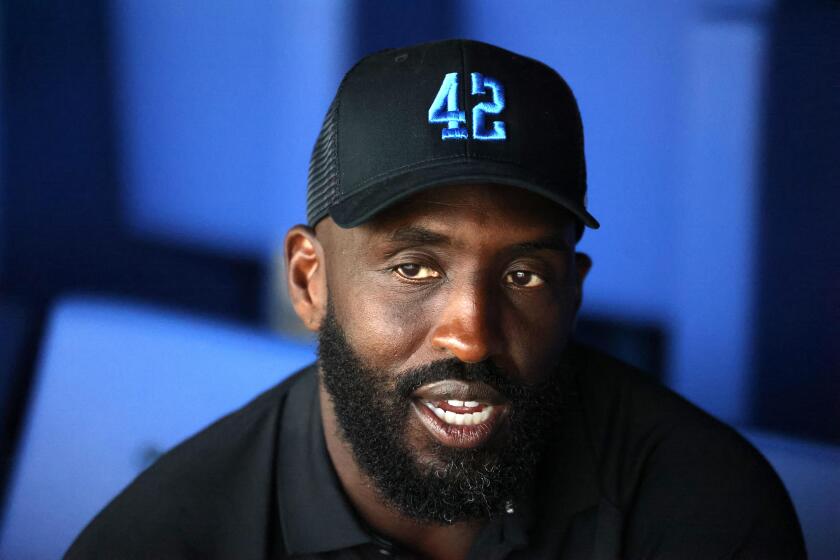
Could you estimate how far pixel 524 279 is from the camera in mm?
1347

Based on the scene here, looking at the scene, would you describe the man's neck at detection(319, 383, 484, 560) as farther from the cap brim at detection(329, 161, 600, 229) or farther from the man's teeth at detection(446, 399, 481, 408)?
the cap brim at detection(329, 161, 600, 229)

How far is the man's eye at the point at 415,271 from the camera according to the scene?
1319 mm

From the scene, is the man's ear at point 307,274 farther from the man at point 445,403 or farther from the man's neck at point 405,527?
the man's neck at point 405,527

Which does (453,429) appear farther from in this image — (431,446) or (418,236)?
(418,236)

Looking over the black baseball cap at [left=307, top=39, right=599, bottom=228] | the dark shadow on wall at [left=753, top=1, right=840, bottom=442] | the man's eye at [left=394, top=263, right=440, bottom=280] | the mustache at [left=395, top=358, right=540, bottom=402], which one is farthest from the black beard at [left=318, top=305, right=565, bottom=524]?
the dark shadow on wall at [left=753, top=1, right=840, bottom=442]

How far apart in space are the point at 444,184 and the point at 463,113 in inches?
4.5

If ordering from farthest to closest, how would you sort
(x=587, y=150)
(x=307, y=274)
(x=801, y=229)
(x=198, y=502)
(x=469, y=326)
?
(x=587, y=150) → (x=801, y=229) → (x=307, y=274) → (x=198, y=502) → (x=469, y=326)

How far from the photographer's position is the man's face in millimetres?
1286

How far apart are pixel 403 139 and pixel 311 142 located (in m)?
1.34

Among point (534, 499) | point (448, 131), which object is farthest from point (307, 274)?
point (534, 499)

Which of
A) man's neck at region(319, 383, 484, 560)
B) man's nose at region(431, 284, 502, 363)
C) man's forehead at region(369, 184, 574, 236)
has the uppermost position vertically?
man's forehead at region(369, 184, 574, 236)

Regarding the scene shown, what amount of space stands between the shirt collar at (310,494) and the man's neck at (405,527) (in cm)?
3

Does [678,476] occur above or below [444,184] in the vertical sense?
below

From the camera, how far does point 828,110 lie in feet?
6.37
